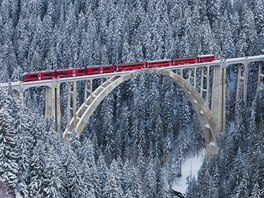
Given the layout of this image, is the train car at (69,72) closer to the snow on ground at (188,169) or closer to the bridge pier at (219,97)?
the bridge pier at (219,97)

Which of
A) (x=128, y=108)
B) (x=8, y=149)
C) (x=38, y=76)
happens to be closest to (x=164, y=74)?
(x=38, y=76)

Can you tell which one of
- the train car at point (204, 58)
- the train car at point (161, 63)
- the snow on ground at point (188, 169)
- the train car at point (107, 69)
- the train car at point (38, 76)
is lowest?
the snow on ground at point (188, 169)

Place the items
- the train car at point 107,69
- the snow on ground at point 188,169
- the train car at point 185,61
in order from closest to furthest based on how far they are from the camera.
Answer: the train car at point 107,69 < the train car at point 185,61 < the snow on ground at point 188,169

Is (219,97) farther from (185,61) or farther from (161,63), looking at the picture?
(161,63)

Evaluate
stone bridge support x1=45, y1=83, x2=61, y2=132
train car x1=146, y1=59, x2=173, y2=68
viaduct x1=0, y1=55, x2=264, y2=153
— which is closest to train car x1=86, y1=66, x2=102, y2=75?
viaduct x1=0, y1=55, x2=264, y2=153

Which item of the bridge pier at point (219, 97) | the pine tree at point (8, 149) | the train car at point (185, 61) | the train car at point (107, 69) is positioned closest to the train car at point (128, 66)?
the train car at point (107, 69)

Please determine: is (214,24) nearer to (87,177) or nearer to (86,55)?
(86,55)
